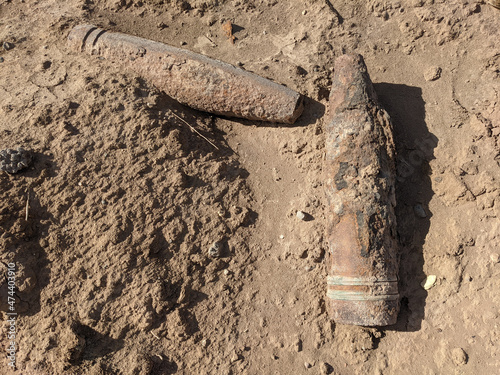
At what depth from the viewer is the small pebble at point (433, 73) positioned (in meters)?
3.63

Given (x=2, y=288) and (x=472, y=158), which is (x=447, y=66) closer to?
(x=472, y=158)

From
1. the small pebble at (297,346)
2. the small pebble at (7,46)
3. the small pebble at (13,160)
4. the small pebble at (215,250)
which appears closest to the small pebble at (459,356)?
the small pebble at (297,346)

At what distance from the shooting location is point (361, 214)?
2.88 metres

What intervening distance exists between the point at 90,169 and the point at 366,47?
3023mm

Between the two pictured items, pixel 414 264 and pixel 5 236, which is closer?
pixel 5 236

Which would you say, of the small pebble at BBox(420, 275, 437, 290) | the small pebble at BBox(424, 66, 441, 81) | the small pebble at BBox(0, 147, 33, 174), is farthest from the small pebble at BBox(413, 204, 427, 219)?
the small pebble at BBox(0, 147, 33, 174)

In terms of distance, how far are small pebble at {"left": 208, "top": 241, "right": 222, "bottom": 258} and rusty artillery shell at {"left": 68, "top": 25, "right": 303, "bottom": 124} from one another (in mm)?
1290

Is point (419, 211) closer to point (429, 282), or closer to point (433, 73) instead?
point (429, 282)

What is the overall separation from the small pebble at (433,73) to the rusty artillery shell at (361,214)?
92 centimetres

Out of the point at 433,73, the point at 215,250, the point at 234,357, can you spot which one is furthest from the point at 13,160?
the point at 433,73

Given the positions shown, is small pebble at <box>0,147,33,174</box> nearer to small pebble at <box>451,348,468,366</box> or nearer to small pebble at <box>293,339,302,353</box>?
small pebble at <box>293,339,302,353</box>

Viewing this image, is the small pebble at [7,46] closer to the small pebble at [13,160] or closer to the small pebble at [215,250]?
the small pebble at [13,160]

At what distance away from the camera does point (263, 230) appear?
3.40m

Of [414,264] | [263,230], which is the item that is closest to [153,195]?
[263,230]
